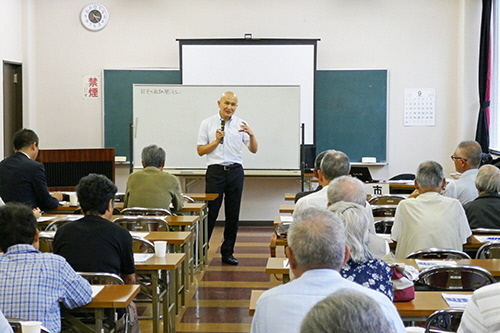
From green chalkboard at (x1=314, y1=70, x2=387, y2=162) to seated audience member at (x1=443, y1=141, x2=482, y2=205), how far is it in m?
3.49

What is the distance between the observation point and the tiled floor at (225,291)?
530cm

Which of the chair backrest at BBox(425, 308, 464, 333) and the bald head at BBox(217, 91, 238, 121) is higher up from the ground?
the bald head at BBox(217, 91, 238, 121)

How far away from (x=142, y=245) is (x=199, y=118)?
5246 millimetres

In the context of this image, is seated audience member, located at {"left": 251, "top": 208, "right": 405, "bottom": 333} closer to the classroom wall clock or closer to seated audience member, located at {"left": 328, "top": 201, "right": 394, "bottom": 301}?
seated audience member, located at {"left": 328, "top": 201, "right": 394, "bottom": 301}

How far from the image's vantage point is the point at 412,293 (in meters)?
3.20

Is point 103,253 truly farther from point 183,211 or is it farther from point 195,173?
point 195,173

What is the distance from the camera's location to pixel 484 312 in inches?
81.4

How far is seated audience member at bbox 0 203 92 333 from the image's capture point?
3.10m

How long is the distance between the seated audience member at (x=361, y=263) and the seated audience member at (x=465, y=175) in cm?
344

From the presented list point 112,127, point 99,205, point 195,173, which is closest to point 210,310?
point 99,205

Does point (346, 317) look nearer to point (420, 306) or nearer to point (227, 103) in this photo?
point (420, 306)

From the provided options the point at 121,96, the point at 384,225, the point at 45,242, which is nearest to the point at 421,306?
the point at 384,225

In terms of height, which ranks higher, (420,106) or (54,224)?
(420,106)

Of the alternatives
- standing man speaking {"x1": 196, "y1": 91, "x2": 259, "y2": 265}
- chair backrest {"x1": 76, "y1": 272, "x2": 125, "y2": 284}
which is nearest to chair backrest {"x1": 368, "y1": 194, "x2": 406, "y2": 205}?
standing man speaking {"x1": 196, "y1": 91, "x2": 259, "y2": 265}
